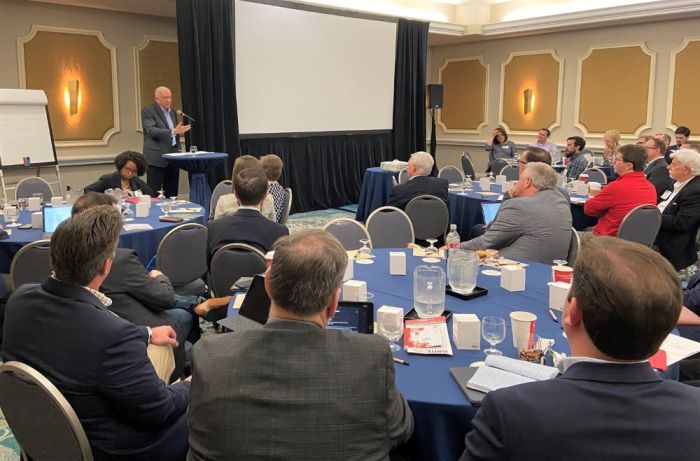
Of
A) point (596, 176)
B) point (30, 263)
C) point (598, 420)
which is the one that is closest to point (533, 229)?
point (598, 420)

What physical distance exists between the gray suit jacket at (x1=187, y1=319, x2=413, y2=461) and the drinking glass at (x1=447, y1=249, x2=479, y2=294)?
136 cm

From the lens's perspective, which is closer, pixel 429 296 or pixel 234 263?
pixel 429 296

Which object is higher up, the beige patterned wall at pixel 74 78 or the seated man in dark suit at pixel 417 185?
the beige patterned wall at pixel 74 78

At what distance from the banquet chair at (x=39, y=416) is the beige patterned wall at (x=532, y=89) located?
1125 cm

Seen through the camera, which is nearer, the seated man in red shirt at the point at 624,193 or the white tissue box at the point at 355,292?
the white tissue box at the point at 355,292

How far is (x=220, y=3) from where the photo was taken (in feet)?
27.8

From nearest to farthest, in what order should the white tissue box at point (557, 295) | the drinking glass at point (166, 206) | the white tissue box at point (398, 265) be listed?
the white tissue box at point (557, 295) < the white tissue box at point (398, 265) < the drinking glass at point (166, 206)

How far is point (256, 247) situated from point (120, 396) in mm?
1744

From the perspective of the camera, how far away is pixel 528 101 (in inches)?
473

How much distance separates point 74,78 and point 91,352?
780 centimetres

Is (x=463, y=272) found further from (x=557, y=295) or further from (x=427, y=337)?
(x=427, y=337)

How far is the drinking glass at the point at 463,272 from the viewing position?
109 inches

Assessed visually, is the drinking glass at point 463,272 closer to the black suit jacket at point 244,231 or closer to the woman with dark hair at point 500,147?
the black suit jacket at point 244,231

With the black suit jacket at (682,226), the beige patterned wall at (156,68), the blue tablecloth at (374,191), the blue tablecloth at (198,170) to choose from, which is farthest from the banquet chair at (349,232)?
the beige patterned wall at (156,68)
